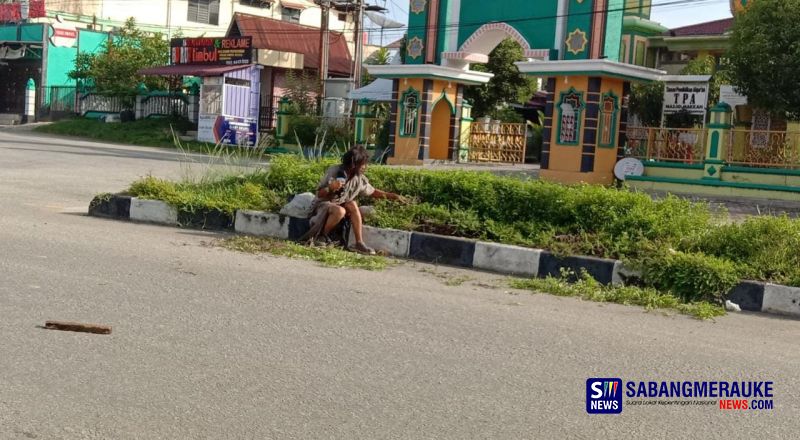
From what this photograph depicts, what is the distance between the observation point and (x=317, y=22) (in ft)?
168

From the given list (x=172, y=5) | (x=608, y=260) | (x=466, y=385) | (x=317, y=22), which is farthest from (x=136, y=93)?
(x=466, y=385)

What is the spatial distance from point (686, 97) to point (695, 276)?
1661cm

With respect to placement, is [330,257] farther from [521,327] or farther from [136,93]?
[136,93]

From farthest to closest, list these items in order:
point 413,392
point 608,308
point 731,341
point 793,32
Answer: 1. point 793,32
2. point 608,308
3. point 731,341
4. point 413,392

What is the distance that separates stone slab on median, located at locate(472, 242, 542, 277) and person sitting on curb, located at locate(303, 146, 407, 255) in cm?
105

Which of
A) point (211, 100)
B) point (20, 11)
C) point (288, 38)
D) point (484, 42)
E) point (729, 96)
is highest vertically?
point (20, 11)

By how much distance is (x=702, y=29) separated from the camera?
32.7m

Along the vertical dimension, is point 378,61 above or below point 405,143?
above

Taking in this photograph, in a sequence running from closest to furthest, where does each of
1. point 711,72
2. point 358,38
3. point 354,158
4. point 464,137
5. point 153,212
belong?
point 354,158 < point 153,212 < point 464,137 < point 711,72 < point 358,38

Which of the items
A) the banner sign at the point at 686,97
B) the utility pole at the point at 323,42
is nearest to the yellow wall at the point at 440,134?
the banner sign at the point at 686,97

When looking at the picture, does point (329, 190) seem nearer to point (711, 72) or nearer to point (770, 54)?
point (770, 54)

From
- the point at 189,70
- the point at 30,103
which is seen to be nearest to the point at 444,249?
the point at 189,70

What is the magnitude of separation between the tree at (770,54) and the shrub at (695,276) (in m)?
12.6

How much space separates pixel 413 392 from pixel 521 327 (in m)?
1.56
